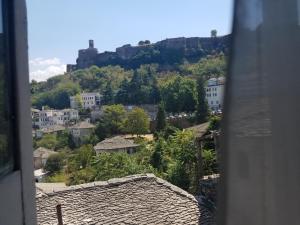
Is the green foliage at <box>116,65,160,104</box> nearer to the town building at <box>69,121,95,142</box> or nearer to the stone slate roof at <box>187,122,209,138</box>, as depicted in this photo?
the town building at <box>69,121,95,142</box>

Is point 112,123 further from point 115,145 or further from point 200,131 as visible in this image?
point 200,131

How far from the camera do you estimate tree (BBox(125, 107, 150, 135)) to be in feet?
154

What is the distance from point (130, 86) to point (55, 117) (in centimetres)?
1513

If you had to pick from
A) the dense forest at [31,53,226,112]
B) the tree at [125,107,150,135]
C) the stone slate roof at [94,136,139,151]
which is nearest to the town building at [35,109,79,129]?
the dense forest at [31,53,226,112]

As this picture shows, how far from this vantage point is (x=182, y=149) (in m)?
21.5

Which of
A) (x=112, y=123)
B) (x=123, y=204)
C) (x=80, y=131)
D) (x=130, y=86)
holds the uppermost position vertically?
(x=130, y=86)

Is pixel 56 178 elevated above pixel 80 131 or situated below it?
below

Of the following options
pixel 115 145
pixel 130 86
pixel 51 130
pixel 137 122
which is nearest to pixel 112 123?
pixel 137 122

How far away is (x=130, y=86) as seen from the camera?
5516 centimetres

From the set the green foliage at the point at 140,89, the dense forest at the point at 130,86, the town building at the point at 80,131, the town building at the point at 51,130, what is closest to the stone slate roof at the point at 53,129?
the town building at the point at 51,130

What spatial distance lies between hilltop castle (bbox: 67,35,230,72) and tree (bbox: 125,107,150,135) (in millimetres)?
10524

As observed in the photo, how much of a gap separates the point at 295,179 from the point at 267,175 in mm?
42

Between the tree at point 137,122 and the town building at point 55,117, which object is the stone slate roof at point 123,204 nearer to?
the tree at point 137,122

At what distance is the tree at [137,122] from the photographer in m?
47.0
